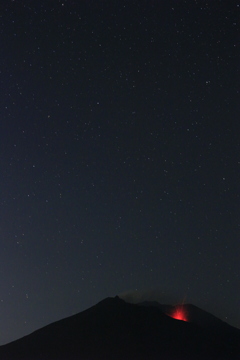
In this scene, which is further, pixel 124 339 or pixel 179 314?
pixel 179 314

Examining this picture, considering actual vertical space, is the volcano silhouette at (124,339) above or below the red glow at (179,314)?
below

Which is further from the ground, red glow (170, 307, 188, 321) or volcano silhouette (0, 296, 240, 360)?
red glow (170, 307, 188, 321)

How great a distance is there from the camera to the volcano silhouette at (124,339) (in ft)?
98.7

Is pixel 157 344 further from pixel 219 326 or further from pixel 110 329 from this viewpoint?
pixel 219 326

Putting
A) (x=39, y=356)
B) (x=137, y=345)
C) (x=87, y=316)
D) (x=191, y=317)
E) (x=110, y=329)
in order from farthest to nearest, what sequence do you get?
1. (x=191, y=317)
2. (x=87, y=316)
3. (x=110, y=329)
4. (x=137, y=345)
5. (x=39, y=356)

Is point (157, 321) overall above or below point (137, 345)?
above

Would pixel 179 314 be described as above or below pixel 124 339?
above

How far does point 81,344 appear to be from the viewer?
108 feet

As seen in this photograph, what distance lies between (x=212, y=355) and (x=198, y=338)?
4347mm

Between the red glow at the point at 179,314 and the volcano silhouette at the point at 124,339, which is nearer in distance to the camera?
the volcano silhouette at the point at 124,339

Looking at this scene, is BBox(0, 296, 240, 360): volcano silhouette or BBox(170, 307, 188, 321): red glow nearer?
BBox(0, 296, 240, 360): volcano silhouette

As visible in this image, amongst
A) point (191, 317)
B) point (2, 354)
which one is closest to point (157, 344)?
point (2, 354)

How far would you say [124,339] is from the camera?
113 ft

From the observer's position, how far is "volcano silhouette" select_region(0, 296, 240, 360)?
98.7 ft
